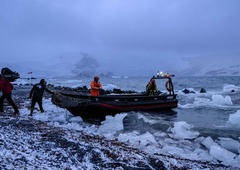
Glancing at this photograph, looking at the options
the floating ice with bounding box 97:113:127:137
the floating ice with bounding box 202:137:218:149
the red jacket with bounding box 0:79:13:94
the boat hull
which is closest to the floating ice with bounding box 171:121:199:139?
the floating ice with bounding box 202:137:218:149

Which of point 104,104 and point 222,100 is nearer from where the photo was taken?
point 104,104

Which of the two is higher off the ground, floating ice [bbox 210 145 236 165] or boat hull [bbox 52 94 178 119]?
boat hull [bbox 52 94 178 119]

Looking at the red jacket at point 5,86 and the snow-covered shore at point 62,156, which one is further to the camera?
the red jacket at point 5,86

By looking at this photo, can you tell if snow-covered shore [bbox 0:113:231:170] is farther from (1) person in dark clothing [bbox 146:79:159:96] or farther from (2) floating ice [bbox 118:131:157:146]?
(1) person in dark clothing [bbox 146:79:159:96]

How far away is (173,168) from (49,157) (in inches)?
114

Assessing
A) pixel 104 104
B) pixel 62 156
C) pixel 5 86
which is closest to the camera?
pixel 62 156

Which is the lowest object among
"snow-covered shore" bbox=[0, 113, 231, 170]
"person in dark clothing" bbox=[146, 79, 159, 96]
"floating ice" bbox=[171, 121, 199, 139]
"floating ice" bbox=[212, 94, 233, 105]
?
"floating ice" bbox=[171, 121, 199, 139]

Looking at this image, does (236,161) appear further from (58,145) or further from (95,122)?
(95,122)

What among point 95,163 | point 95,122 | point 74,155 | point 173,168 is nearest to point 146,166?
point 173,168

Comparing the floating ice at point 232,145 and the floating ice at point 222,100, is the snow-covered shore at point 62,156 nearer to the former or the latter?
the floating ice at point 232,145

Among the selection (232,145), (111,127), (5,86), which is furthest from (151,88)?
(5,86)

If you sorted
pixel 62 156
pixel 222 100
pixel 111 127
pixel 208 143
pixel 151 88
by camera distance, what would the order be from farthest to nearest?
pixel 222 100 → pixel 151 88 → pixel 111 127 → pixel 208 143 → pixel 62 156

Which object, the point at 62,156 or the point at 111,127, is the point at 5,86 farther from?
the point at 62,156

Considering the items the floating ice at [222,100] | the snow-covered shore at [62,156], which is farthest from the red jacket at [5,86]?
the floating ice at [222,100]
